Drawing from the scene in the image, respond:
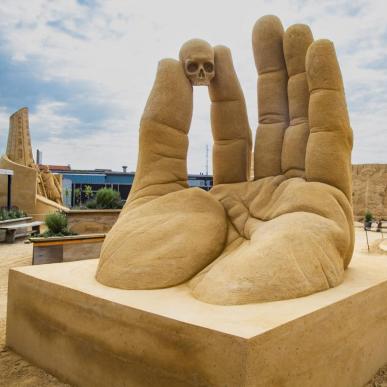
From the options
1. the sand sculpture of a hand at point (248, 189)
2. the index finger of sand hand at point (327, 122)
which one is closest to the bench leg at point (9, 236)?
the sand sculpture of a hand at point (248, 189)

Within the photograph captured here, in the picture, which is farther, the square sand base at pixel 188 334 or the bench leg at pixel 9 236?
the bench leg at pixel 9 236

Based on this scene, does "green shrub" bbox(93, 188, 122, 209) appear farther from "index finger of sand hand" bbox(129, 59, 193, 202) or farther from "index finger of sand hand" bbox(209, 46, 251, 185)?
"index finger of sand hand" bbox(129, 59, 193, 202)

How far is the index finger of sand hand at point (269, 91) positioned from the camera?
4.43 meters


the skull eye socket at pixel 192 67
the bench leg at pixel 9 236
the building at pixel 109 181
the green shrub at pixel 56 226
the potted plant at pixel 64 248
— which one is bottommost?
the bench leg at pixel 9 236

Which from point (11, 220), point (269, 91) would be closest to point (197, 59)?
point (269, 91)

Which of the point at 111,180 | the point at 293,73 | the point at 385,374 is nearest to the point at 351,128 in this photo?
the point at 293,73

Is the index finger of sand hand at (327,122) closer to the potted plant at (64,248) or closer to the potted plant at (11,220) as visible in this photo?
the potted plant at (64,248)

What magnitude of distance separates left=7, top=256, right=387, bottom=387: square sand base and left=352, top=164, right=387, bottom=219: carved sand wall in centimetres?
1552

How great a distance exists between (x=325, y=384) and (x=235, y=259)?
3.24 feet

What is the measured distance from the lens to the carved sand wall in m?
17.6

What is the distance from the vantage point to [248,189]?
4.21 meters

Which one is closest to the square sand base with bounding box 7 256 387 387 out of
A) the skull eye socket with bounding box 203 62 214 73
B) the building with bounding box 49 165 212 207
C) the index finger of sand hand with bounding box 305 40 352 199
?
the index finger of sand hand with bounding box 305 40 352 199

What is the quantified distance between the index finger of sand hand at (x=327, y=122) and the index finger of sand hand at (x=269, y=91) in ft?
2.36

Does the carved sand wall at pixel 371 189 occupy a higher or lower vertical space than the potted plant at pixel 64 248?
higher
